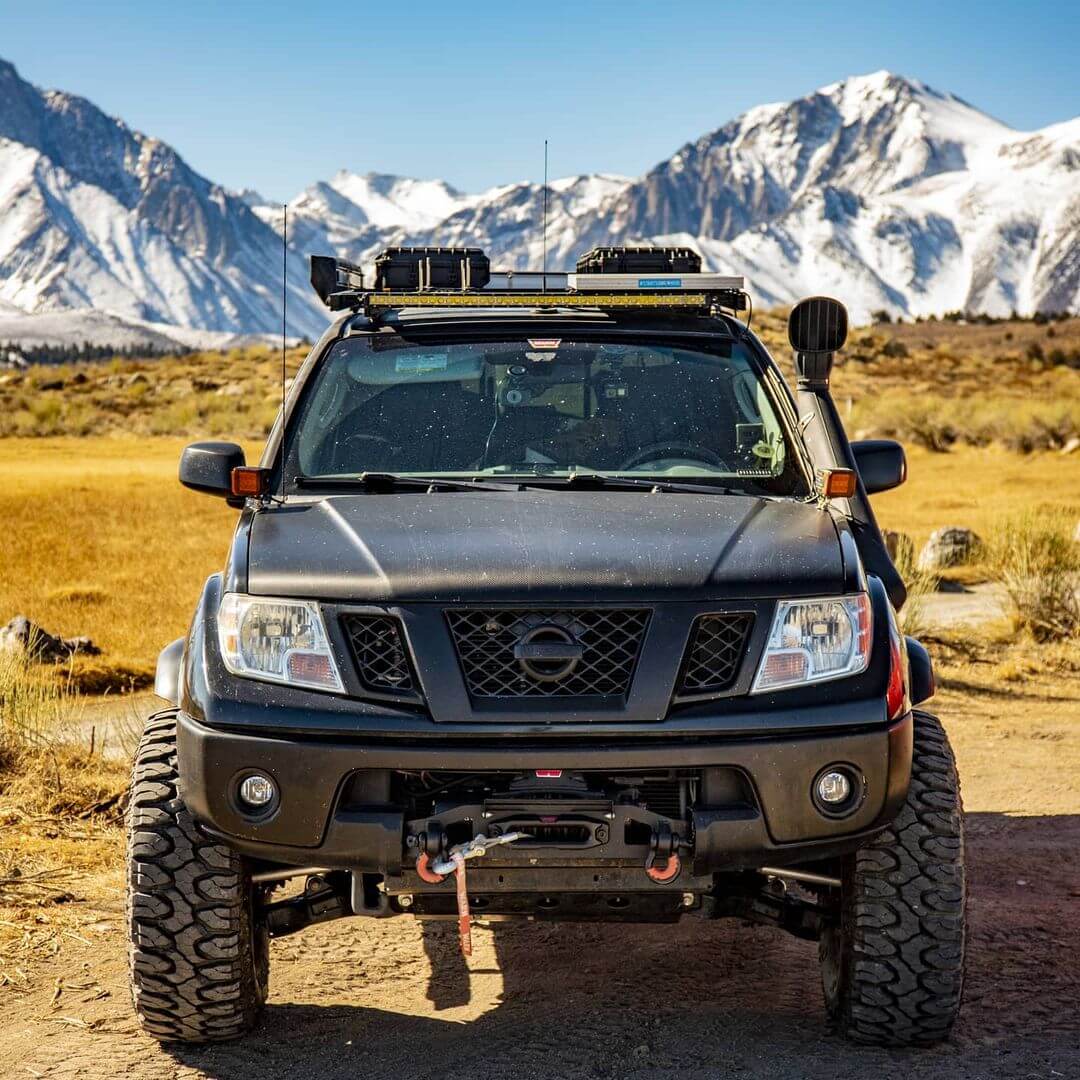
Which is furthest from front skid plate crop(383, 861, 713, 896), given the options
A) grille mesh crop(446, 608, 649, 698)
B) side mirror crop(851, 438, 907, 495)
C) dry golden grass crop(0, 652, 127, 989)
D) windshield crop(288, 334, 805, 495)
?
side mirror crop(851, 438, 907, 495)

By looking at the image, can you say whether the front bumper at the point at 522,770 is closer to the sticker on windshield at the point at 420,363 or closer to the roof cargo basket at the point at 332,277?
the sticker on windshield at the point at 420,363

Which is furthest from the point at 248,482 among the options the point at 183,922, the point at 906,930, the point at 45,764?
the point at 45,764

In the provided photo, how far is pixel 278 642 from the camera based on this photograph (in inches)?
161

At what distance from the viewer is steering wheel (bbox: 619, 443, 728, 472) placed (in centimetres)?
532

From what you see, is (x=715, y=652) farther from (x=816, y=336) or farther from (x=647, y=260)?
(x=647, y=260)

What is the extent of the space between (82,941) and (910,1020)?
2786mm

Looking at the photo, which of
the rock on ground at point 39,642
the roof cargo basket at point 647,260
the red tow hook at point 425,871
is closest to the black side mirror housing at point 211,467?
the red tow hook at point 425,871

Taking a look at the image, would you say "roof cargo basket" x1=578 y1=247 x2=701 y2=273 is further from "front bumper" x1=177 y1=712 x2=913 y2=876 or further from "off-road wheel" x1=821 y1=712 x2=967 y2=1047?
"front bumper" x1=177 y1=712 x2=913 y2=876

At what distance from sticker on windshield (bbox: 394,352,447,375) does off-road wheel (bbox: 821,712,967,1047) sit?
2199 millimetres

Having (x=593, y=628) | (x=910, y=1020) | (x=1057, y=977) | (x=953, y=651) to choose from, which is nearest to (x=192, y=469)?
(x=593, y=628)

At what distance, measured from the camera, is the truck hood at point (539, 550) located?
13.2 ft

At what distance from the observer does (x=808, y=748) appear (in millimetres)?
3953

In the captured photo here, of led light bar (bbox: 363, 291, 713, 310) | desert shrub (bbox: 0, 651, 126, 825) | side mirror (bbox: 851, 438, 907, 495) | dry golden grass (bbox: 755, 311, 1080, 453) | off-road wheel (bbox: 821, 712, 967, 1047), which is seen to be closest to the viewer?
off-road wheel (bbox: 821, 712, 967, 1047)

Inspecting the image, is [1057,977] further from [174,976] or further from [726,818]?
[174,976]
